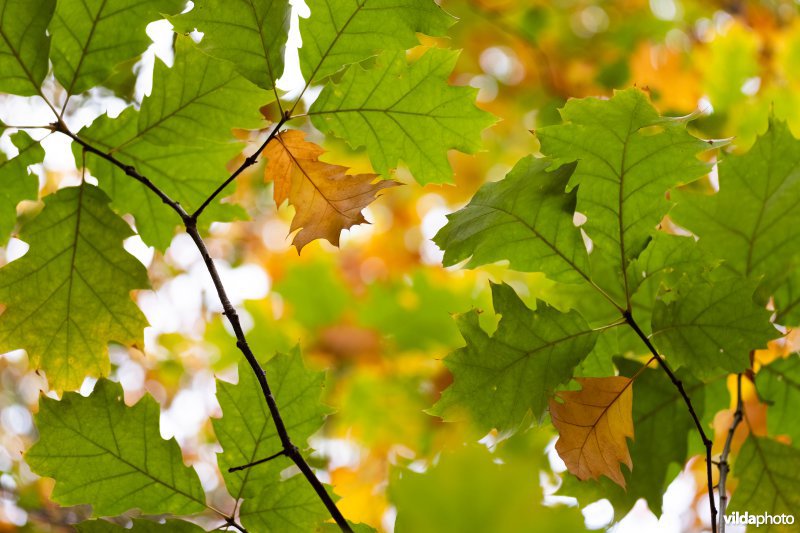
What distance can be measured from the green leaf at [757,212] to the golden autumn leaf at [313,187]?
1.83 ft

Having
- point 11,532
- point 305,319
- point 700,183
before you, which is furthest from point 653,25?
point 11,532

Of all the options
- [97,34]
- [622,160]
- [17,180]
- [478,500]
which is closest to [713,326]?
[622,160]

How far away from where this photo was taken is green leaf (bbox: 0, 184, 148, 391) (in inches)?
45.4

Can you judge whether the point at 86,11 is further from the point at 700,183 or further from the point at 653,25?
the point at 653,25

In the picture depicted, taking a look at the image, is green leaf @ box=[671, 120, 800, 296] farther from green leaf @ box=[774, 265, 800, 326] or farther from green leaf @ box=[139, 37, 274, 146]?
green leaf @ box=[139, 37, 274, 146]

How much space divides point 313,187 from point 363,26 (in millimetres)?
251

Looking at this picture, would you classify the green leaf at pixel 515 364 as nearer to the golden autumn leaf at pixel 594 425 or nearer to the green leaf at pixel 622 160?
the golden autumn leaf at pixel 594 425

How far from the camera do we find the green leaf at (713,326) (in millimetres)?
959

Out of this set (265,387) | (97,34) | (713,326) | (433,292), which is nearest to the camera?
(265,387)

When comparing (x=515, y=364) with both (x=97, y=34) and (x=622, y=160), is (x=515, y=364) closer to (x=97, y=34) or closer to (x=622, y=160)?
(x=622, y=160)

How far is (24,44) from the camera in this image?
1.05 metres

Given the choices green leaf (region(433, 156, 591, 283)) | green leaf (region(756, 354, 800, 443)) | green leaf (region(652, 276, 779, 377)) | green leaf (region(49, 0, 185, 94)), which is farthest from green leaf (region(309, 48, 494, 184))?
green leaf (region(756, 354, 800, 443))

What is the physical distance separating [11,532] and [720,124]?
2.81 m

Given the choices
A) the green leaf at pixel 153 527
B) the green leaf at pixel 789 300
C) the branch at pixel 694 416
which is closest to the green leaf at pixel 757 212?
the green leaf at pixel 789 300
